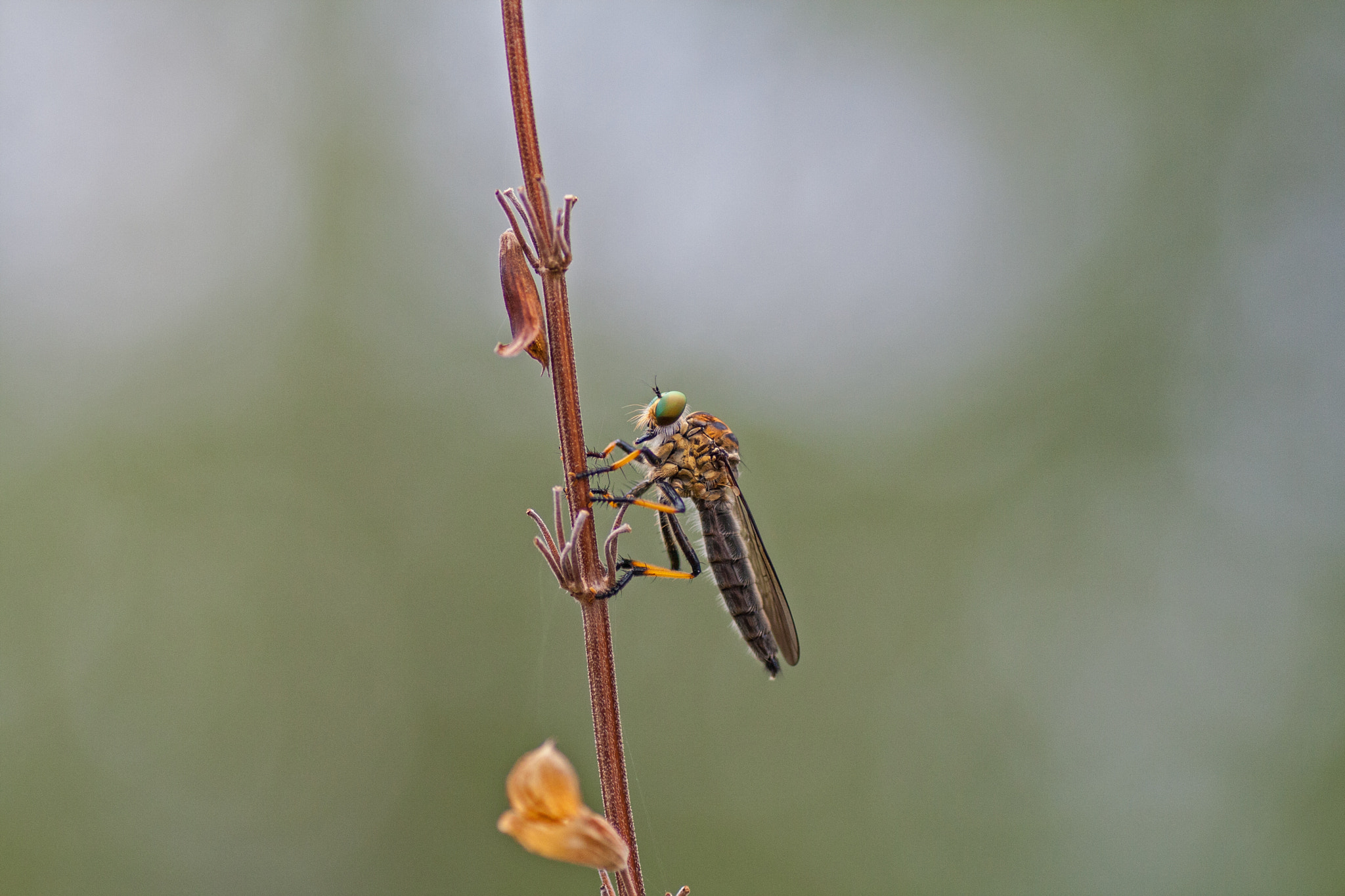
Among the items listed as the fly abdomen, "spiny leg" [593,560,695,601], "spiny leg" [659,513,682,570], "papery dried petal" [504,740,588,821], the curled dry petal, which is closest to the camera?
"papery dried petal" [504,740,588,821]

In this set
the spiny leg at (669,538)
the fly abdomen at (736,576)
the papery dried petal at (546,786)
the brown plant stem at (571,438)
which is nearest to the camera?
the papery dried petal at (546,786)

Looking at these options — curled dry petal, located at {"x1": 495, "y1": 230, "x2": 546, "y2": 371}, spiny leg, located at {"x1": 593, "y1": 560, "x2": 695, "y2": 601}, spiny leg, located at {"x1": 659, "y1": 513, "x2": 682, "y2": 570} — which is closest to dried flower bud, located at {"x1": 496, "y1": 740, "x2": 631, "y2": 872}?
curled dry petal, located at {"x1": 495, "y1": 230, "x2": 546, "y2": 371}

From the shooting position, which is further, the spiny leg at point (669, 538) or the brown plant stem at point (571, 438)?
the spiny leg at point (669, 538)

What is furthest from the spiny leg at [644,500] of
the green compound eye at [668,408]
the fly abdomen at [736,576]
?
the green compound eye at [668,408]

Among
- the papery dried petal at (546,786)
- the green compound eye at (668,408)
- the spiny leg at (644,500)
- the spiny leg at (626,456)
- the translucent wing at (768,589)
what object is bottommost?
the translucent wing at (768,589)

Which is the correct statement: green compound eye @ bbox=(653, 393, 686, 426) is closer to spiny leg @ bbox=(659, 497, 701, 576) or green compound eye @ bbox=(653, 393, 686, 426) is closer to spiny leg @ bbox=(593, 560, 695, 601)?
spiny leg @ bbox=(659, 497, 701, 576)

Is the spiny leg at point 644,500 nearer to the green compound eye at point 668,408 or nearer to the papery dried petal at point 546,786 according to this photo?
the green compound eye at point 668,408

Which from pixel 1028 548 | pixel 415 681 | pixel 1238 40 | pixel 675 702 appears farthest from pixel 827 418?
pixel 1238 40
